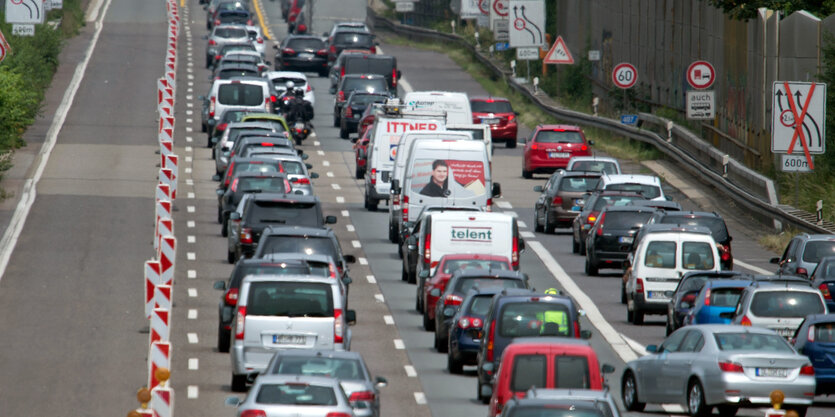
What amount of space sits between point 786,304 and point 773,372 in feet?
13.6

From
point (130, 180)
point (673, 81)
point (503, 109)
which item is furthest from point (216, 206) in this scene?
point (673, 81)

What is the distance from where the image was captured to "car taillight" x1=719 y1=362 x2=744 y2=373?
21688 millimetres

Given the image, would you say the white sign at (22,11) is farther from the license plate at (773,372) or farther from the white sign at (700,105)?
the license plate at (773,372)

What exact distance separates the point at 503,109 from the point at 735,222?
15.2m

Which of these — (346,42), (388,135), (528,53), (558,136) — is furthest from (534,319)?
(346,42)

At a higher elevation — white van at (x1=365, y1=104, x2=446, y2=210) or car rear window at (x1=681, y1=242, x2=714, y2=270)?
white van at (x1=365, y1=104, x2=446, y2=210)

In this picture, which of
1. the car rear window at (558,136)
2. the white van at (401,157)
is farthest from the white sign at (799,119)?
the car rear window at (558,136)

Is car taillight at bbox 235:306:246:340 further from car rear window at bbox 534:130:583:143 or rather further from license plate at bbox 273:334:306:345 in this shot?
car rear window at bbox 534:130:583:143

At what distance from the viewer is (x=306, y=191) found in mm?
40781

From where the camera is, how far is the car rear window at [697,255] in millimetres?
30938

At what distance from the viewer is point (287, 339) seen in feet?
76.5

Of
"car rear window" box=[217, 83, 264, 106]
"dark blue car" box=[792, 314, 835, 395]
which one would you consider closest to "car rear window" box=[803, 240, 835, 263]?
"dark blue car" box=[792, 314, 835, 395]

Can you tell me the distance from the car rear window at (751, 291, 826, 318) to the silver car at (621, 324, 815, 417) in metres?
2.90

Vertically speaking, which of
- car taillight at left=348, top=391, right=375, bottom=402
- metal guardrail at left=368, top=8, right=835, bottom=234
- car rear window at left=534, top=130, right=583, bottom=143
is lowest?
metal guardrail at left=368, top=8, right=835, bottom=234
